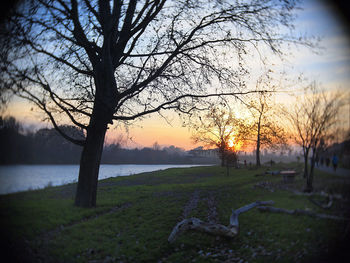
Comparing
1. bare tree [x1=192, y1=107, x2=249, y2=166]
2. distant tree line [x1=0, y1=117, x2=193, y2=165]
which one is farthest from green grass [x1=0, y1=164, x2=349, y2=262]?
distant tree line [x1=0, y1=117, x2=193, y2=165]

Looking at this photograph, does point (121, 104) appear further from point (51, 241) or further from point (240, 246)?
point (240, 246)

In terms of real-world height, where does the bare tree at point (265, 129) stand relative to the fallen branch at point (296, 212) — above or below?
above

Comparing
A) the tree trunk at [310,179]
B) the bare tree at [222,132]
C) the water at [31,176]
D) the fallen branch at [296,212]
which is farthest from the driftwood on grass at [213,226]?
the water at [31,176]

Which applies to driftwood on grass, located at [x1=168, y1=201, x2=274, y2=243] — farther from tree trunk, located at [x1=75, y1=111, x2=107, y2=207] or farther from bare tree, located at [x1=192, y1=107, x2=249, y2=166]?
tree trunk, located at [x1=75, y1=111, x2=107, y2=207]

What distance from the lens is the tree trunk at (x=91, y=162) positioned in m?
4.76

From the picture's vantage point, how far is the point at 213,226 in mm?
3967

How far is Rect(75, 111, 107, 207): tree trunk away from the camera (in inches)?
187

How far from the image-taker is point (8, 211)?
3.45 metres

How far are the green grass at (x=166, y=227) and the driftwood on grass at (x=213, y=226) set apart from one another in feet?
0.30

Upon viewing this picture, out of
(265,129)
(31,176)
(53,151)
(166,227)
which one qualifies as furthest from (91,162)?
(265,129)

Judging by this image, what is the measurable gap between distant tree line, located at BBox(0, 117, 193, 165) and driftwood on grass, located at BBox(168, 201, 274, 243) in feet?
6.87

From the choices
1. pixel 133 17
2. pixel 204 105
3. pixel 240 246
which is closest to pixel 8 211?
pixel 240 246

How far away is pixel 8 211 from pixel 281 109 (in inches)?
195

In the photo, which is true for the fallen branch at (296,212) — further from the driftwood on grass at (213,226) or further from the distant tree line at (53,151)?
the distant tree line at (53,151)
